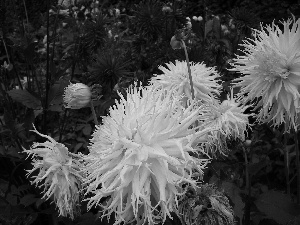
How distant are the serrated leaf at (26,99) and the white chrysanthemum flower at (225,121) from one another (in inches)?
35.1

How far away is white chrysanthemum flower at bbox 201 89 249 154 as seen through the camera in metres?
1.52

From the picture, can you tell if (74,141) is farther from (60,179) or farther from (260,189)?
(60,179)

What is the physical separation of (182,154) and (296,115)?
513mm

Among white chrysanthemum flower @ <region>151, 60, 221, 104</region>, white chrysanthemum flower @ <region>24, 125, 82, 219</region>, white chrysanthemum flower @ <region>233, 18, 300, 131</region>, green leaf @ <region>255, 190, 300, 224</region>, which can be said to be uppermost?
white chrysanthemum flower @ <region>233, 18, 300, 131</region>

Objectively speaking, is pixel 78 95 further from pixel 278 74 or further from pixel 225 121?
pixel 278 74

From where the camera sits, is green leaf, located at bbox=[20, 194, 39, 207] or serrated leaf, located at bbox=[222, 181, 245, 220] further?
green leaf, located at bbox=[20, 194, 39, 207]

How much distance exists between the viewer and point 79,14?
3.22 metres

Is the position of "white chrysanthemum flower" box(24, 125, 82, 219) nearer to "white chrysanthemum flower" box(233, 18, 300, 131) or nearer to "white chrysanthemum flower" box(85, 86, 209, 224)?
"white chrysanthemum flower" box(85, 86, 209, 224)

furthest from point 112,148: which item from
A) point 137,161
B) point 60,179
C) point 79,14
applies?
point 79,14

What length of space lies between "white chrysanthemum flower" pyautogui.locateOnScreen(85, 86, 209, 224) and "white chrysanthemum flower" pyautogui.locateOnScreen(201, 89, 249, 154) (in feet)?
1.16

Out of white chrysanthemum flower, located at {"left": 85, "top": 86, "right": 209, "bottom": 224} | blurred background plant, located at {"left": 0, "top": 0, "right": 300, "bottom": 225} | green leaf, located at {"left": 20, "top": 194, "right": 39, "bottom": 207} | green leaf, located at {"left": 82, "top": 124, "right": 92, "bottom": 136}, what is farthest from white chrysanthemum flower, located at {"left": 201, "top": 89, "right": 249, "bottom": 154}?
green leaf, located at {"left": 82, "top": 124, "right": 92, "bottom": 136}

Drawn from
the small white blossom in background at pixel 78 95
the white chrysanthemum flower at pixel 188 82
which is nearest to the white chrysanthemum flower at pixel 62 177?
the small white blossom in background at pixel 78 95

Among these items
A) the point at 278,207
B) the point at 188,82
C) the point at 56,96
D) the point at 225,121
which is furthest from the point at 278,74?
the point at 56,96

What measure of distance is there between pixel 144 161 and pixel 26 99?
1.19 metres
